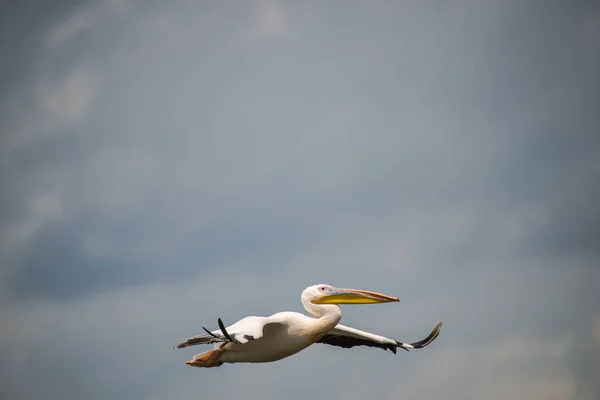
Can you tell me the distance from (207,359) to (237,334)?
229 centimetres

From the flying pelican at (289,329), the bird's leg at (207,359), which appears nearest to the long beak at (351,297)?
the flying pelican at (289,329)

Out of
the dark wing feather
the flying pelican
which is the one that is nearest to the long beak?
the flying pelican

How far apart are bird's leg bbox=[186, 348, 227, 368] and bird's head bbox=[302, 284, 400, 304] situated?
6.99 ft

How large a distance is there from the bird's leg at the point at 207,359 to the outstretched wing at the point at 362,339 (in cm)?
287

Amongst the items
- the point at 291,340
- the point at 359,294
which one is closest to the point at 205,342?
the point at 291,340

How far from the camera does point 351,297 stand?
2364 cm

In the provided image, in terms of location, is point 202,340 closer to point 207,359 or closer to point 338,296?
point 207,359

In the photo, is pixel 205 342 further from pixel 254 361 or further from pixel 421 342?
pixel 421 342

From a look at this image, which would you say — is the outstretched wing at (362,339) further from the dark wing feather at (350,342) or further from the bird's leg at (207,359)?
the bird's leg at (207,359)

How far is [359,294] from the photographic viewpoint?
23688 mm

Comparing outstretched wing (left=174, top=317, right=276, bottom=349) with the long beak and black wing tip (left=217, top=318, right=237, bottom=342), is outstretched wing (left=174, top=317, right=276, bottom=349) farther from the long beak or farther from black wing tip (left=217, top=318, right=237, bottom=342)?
the long beak

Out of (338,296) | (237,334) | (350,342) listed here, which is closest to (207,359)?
(237,334)

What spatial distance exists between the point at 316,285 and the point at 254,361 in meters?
2.04

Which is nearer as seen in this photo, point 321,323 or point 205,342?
point 205,342
